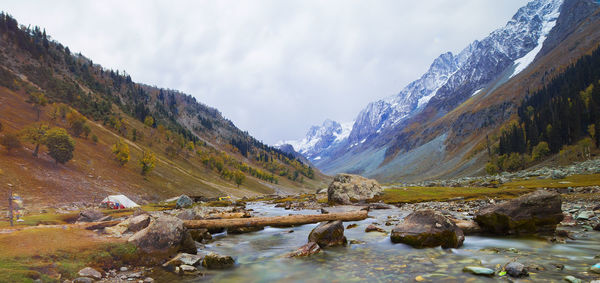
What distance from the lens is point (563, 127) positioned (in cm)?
11112

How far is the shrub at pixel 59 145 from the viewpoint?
71.2m

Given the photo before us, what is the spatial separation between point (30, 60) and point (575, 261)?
756ft

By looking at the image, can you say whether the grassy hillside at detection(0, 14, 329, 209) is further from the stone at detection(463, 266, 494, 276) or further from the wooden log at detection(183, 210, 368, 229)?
the stone at detection(463, 266, 494, 276)

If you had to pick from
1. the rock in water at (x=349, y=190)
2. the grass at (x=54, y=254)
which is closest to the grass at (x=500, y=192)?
the rock in water at (x=349, y=190)

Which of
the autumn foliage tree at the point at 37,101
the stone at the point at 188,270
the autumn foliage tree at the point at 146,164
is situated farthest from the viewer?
the autumn foliage tree at the point at 37,101

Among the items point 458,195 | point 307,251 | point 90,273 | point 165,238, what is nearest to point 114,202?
point 165,238

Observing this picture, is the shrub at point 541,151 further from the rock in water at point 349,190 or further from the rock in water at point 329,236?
the rock in water at point 329,236

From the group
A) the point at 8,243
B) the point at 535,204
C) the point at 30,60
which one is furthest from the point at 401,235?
the point at 30,60

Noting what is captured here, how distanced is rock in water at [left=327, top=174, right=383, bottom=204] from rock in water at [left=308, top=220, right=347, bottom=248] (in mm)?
29737

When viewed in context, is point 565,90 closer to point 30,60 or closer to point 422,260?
point 422,260

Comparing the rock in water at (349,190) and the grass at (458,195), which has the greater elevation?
the rock in water at (349,190)

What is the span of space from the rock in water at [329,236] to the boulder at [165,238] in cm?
727

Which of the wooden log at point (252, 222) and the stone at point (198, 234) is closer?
the wooden log at point (252, 222)

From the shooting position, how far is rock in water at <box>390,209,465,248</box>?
14789 mm
